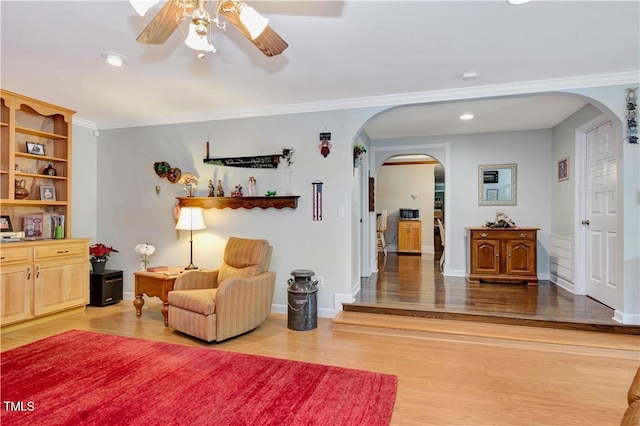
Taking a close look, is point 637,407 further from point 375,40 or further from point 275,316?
point 275,316

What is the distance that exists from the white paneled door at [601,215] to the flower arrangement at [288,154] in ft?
11.5

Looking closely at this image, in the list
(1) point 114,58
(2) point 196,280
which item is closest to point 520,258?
(2) point 196,280

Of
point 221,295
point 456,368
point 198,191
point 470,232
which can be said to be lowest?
point 456,368

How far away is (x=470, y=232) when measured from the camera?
5301 mm

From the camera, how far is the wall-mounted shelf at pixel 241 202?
4.05m

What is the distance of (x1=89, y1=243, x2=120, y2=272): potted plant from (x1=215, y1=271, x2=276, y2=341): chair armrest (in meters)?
2.27

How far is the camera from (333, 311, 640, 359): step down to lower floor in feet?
9.76

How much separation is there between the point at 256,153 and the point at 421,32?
2422 millimetres

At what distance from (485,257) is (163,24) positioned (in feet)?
16.4

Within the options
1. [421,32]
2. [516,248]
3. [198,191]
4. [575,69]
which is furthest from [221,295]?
[516,248]

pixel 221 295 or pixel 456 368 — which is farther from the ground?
pixel 221 295

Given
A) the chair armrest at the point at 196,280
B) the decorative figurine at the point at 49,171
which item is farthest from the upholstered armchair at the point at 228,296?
the decorative figurine at the point at 49,171

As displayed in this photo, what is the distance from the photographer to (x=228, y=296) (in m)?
3.19

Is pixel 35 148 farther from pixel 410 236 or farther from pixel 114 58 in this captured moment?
pixel 410 236
